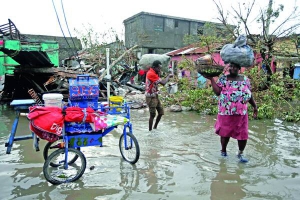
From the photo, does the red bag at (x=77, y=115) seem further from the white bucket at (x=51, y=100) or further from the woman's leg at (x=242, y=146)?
the woman's leg at (x=242, y=146)

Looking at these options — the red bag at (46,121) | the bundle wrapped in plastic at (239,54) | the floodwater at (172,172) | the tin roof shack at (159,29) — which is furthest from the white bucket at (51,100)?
the tin roof shack at (159,29)

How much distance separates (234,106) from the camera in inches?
156

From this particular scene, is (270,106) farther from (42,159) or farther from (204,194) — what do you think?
(42,159)

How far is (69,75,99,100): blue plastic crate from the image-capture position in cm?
379

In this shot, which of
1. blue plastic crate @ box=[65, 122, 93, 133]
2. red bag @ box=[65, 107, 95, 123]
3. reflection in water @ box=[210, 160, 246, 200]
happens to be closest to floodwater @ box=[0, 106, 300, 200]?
reflection in water @ box=[210, 160, 246, 200]

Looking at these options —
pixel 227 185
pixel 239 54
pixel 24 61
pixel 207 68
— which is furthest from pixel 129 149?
pixel 24 61

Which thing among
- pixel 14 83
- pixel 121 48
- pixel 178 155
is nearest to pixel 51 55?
pixel 14 83

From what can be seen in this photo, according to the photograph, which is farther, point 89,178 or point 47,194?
point 89,178

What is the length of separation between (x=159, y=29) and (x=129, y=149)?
2413 cm

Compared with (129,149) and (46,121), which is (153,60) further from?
(46,121)

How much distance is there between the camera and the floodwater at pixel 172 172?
323 cm

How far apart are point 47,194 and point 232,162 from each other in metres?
2.78

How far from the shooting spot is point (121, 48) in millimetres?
14461

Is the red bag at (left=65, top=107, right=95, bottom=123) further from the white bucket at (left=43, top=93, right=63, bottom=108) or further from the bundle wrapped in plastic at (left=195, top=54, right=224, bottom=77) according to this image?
the bundle wrapped in plastic at (left=195, top=54, right=224, bottom=77)
